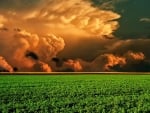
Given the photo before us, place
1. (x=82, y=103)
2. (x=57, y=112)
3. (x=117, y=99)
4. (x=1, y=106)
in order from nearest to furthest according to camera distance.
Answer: (x=57, y=112) < (x=1, y=106) < (x=82, y=103) < (x=117, y=99)

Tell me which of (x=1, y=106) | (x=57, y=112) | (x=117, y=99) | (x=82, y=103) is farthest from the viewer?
(x=117, y=99)

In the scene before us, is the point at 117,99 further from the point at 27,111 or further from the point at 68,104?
the point at 27,111

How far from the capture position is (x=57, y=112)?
2192 cm

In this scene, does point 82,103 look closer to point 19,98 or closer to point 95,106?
point 95,106

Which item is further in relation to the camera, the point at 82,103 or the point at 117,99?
the point at 117,99

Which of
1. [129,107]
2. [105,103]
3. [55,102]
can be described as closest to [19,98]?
[55,102]

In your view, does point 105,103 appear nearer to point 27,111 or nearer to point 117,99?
point 117,99

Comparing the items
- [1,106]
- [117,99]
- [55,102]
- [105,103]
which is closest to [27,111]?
[1,106]

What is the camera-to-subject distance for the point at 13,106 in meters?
24.0

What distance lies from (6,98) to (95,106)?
7537mm

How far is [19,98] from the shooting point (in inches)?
1136

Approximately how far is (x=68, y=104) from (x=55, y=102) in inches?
50.0

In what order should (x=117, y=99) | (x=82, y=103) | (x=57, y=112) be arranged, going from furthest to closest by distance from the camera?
(x=117, y=99) < (x=82, y=103) < (x=57, y=112)

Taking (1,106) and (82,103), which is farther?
(82,103)
